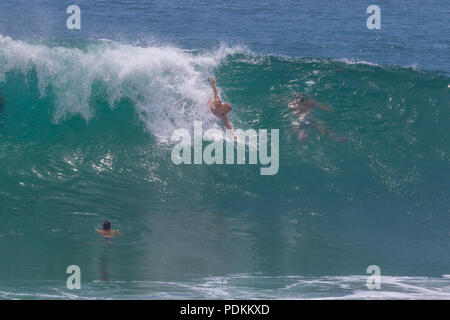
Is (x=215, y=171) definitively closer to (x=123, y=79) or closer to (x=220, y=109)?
(x=220, y=109)

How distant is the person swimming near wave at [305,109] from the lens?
709 inches

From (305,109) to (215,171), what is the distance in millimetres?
4073

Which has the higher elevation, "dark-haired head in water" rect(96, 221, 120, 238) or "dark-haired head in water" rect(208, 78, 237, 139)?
"dark-haired head in water" rect(208, 78, 237, 139)

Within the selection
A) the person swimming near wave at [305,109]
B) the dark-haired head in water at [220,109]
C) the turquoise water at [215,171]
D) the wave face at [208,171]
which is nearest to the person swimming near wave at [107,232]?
the turquoise water at [215,171]

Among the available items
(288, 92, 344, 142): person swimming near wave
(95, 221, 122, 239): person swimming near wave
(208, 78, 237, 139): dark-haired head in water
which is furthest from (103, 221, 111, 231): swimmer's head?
(288, 92, 344, 142): person swimming near wave

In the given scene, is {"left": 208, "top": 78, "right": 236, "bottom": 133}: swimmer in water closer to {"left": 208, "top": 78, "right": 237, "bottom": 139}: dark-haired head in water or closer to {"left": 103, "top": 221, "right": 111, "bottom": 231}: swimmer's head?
{"left": 208, "top": 78, "right": 237, "bottom": 139}: dark-haired head in water

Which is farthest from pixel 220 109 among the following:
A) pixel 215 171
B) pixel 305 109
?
pixel 305 109

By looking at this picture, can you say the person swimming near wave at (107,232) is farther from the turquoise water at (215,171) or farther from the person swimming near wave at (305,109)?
the person swimming near wave at (305,109)

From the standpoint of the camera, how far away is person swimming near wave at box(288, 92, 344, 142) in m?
18.0

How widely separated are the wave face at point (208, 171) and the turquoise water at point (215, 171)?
0.15 feet

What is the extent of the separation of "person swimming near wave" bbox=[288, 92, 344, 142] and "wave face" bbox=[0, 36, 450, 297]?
0.59 feet

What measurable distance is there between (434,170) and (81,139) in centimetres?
994
